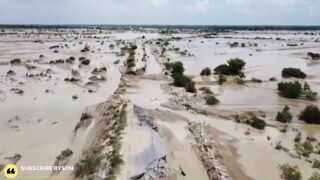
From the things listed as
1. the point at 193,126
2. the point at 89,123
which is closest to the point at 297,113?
the point at 193,126

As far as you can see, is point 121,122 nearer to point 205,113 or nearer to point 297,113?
point 205,113

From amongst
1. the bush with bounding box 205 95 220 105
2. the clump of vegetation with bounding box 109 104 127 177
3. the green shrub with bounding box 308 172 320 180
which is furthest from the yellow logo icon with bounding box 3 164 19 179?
the bush with bounding box 205 95 220 105

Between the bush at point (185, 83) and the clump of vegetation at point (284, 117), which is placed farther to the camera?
the bush at point (185, 83)

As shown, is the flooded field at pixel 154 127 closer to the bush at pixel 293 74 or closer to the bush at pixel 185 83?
the bush at pixel 185 83

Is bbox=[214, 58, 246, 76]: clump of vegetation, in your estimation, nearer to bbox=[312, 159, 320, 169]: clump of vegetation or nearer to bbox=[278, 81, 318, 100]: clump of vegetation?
bbox=[278, 81, 318, 100]: clump of vegetation

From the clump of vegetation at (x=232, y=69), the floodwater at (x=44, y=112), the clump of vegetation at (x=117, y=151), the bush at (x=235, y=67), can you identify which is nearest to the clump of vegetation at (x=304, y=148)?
the clump of vegetation at (x=117, y=151)

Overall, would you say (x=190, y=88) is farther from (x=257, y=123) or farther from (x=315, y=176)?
(x=315, y=176)

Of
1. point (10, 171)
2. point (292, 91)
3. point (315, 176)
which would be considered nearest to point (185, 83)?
point (292, 91)
